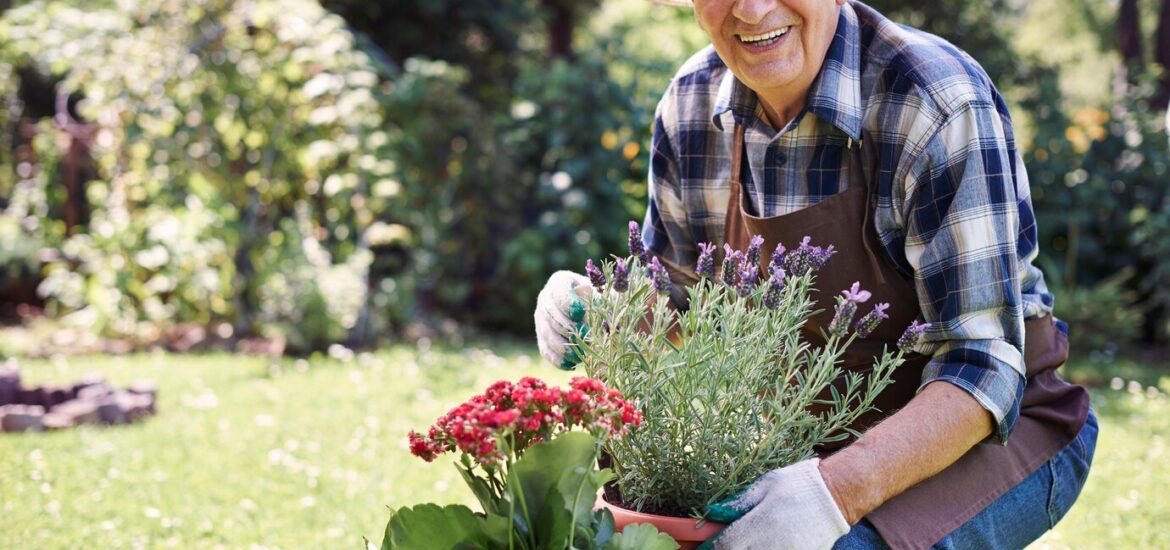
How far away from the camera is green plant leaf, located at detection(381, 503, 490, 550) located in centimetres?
129

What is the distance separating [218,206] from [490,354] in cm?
174

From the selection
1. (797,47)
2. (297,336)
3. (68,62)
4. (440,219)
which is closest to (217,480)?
(297,336)

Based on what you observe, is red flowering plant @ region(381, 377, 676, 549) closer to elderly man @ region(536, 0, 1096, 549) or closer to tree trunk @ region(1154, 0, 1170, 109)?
elderly man @ region(536, 0, 1096, 549)

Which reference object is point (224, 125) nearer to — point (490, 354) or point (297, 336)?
point (297, 336)

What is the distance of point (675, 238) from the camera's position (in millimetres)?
2023

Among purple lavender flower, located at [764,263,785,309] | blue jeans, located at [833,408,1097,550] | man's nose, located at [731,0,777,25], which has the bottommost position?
blue jeans, located at [833,408,1097,550]

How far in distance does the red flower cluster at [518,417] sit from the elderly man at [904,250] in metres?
A: 0.23

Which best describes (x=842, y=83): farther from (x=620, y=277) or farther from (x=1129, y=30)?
(x=1129, y=30)

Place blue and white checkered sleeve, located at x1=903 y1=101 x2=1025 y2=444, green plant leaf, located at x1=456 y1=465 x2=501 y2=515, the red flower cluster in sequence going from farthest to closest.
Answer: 1. blue and white checkered sleeve, located at x1=903 y1=101 x2=1025 y2=444
2. green plant leaf, located at x1=456 y1=465 x2=501 y2=515
3. the red flower cluster

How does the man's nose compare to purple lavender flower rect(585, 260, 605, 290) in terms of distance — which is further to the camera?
the man's nose

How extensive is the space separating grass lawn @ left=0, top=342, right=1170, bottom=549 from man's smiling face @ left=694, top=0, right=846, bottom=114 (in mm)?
1367

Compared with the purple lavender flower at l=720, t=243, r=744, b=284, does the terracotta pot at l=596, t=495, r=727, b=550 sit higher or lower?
lower

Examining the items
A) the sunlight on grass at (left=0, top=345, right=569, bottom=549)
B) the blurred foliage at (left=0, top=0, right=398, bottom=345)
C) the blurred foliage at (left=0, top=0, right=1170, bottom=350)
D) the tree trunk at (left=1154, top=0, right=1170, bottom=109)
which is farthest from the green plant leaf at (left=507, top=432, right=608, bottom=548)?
the tree trunk at (left=1154, top=0, right=1170, bottom=109)

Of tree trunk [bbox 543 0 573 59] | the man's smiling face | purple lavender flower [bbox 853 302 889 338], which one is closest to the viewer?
purple lavender flower [bbox 853 302 889 338]
